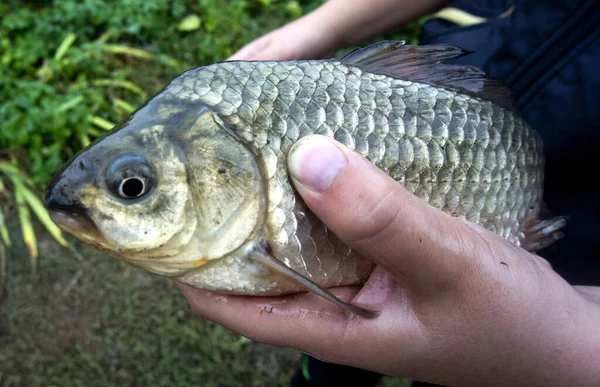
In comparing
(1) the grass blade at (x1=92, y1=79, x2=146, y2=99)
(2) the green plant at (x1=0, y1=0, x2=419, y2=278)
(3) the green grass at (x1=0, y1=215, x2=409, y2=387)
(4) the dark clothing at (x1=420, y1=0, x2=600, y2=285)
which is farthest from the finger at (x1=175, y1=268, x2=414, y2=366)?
(1) the grass blade at (x1=92, y1=79, x2=146, y2=99)

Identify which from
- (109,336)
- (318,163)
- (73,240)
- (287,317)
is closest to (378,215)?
(318,163)

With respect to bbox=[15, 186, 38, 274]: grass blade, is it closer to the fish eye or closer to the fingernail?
the fish eye

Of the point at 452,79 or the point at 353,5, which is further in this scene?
the point at 353,5

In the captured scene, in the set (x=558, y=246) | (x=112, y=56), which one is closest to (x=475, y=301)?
(x=558, y=246)

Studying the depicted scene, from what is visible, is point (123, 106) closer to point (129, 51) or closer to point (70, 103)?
→ point (70, 103)

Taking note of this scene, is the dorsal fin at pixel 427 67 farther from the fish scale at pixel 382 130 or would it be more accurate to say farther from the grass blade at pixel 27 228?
the grass blade at pixel 27 228

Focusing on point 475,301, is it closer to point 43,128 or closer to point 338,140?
point 338,140

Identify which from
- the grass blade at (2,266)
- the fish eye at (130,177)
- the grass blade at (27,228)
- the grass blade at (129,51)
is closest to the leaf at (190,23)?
the grass blade at (129,51)
